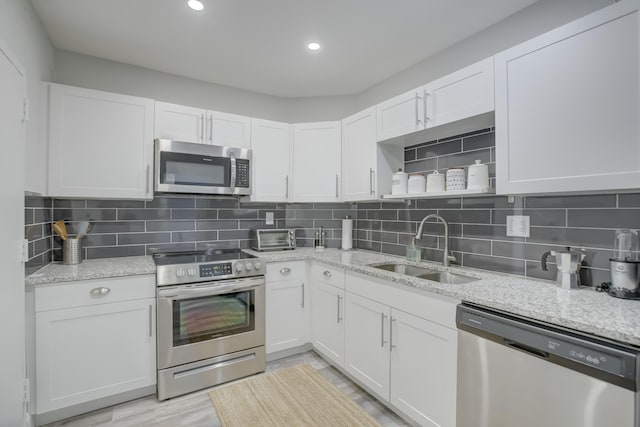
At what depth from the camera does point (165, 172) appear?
2402 millimetres

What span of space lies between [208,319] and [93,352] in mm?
692

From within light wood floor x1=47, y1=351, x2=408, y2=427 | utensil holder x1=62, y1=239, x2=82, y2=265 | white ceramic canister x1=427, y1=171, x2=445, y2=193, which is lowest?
light wood floor x1=47, y1=351, x2=408, y2=427

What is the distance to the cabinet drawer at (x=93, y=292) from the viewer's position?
181cm

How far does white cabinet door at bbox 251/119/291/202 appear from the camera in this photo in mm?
2875

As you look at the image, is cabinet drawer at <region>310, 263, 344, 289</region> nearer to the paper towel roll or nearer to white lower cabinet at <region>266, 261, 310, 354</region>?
white lower cabinet at <region>266, 261, 310, 354</region>

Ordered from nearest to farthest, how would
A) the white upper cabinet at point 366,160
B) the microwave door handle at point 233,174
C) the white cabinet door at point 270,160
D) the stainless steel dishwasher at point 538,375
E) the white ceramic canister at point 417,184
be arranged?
1. the stainless steel dishwasher at point 538,375
2. the white ceramic canister at point 417,184
3. the white upper cabinet at point 366,160
4. the microwave door handle at point 233,174
5. the white cabinet door at point 270,160

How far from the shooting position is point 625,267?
4.49 feet

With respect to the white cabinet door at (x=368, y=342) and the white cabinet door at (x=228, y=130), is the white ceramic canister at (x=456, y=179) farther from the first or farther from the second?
the white cabinet door at (x=228, y=130)

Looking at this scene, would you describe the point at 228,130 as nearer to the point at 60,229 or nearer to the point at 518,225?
the point at 60,229

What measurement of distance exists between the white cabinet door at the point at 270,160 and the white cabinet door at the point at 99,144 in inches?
33.7

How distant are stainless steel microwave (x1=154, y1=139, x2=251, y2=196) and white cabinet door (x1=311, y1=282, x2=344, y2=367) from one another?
110cm

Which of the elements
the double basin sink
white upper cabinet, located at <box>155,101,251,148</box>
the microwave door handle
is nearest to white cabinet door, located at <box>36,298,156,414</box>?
the microwave door handle

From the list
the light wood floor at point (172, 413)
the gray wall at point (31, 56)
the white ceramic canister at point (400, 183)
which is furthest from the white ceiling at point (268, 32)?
the light wood floor at point (172, 413)

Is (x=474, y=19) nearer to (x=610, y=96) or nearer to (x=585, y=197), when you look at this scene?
(x=610, y=96)
